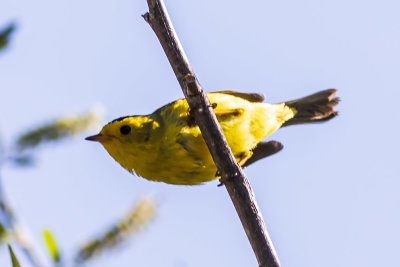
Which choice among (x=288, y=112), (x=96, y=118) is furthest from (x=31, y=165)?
(x=288, y=112)

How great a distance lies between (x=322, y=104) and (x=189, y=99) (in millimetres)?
3411

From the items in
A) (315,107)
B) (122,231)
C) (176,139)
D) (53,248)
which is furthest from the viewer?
(315,107)

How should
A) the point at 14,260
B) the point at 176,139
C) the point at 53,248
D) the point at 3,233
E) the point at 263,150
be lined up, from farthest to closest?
the point at 263,150, the point at 176,139, the point at 53,248, the point at 3,233, the point at 14,260

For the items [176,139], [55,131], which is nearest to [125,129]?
[176,139]

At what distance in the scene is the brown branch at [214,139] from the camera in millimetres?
2721

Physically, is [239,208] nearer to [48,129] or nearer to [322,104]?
A: [48,129]

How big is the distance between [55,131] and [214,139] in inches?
36.0

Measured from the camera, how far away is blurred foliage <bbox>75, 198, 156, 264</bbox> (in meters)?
1.95

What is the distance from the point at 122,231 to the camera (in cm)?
220

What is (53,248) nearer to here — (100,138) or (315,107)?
(100,138)

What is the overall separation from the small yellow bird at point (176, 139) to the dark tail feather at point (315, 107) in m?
1.28

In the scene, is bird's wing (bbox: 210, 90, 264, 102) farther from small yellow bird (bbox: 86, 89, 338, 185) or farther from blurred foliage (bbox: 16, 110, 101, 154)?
blurred foliage (bbox: 16, 110, 101, 154)

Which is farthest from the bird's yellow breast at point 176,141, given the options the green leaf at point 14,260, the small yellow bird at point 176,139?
the green leaf at point 14,260

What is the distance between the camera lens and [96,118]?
2.84 meters
